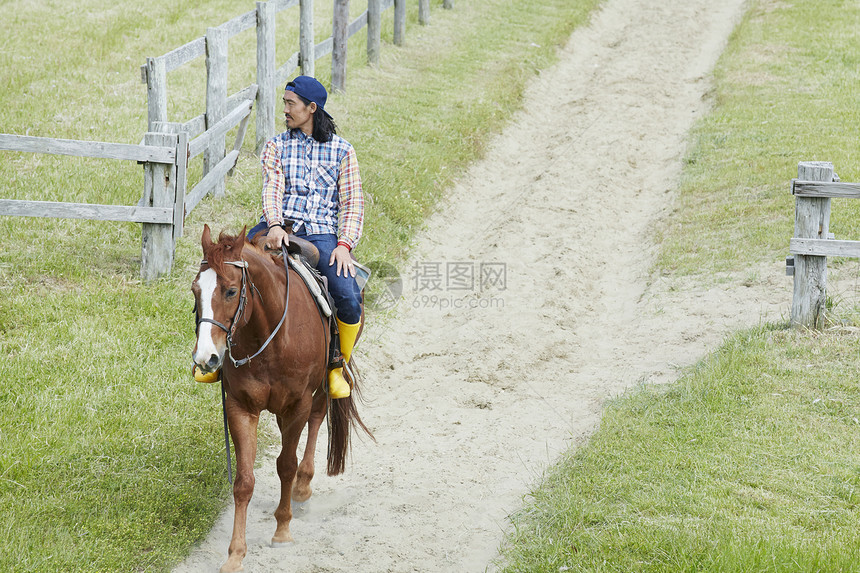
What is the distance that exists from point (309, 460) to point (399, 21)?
1319 cm

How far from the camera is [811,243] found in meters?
7.33

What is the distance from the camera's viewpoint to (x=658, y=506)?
5.00 metres

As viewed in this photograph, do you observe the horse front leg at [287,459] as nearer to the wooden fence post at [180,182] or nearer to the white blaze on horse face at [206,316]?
the white blaze on horse face at [206,316]

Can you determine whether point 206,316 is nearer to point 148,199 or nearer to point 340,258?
point 340,258

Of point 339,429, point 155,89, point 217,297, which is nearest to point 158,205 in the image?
point 155,89

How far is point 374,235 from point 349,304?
439 cm

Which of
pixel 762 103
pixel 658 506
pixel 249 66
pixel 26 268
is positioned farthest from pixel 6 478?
A: pixel 762 103

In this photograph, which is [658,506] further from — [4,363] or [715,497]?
[4,363]

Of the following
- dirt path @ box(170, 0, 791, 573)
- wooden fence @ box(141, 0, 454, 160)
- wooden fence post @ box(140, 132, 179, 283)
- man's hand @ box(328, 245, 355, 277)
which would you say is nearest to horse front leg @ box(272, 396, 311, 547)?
dirt path @ box(170, 0, 791, 573)

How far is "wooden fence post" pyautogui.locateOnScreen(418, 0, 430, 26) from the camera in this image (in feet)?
62.0

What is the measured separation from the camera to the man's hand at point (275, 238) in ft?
16.6

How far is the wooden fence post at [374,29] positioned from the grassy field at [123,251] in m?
0.42

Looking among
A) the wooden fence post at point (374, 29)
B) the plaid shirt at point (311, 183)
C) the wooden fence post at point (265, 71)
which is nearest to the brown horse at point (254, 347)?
the plaid shirt at point (311, 183)

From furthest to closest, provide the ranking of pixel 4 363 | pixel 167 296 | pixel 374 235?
pixel 374 235, pixel 167 296, pixel 4 363
